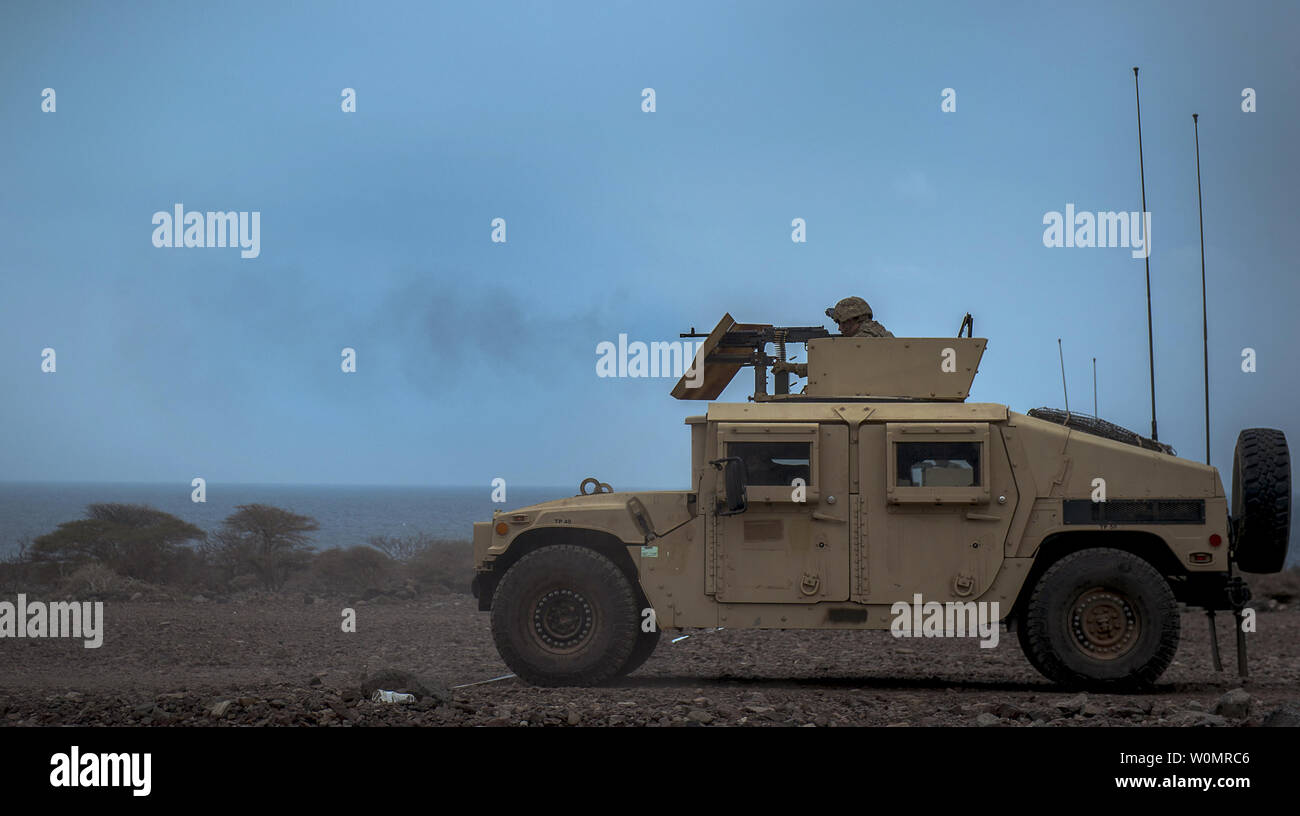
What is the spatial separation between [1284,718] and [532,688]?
5268 mm

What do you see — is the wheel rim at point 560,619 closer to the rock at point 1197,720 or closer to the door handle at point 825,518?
the door handle at point 825,518

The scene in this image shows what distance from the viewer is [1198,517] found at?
1023 cm

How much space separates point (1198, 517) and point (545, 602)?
5093mm

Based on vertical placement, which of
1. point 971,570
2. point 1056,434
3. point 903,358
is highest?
point 903,358

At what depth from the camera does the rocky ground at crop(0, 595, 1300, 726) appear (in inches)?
333

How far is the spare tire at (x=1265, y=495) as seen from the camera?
9930 mm

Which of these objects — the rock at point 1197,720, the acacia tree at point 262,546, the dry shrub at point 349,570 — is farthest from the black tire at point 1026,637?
the acacia tree at point 262,546

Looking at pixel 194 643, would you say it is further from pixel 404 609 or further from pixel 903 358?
pixel 903 358

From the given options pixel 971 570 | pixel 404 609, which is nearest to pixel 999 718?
pixel 971 570

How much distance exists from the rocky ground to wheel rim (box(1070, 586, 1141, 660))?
1.37 ft

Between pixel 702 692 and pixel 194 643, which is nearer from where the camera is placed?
pixel 702 692

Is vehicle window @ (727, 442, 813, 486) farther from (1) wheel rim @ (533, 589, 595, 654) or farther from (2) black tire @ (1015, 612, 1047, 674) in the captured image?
(2) black tire @ (1015, 612, 1047, 674)

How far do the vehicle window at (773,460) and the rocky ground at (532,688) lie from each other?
1.64 m

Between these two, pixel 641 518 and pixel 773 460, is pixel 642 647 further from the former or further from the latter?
pixel 773 460
